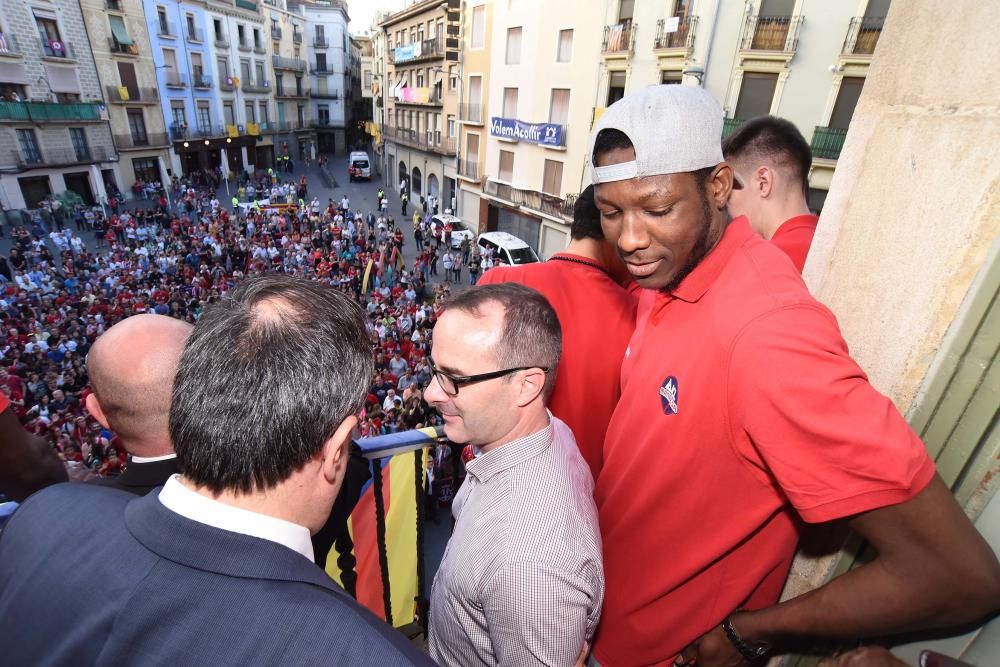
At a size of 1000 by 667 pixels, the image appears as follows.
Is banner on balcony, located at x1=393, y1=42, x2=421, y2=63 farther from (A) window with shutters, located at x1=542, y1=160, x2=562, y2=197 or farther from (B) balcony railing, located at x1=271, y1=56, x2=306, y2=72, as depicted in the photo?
(A) window with shutters, located at x1=542, y1=160, x2=562, y2=197

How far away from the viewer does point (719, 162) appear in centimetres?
154

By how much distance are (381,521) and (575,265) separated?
5.63 feet

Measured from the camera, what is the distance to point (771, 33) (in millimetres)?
13492

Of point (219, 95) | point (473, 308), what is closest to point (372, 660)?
point (473, 308)

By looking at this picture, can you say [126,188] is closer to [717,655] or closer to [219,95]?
[219,95]

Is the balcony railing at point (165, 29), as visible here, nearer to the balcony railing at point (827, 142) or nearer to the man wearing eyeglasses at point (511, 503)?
the balcony railing at point (827, 142)

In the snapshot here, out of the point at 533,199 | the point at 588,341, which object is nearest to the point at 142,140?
the point at 533,199

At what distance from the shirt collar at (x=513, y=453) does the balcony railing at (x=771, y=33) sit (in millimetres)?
15879

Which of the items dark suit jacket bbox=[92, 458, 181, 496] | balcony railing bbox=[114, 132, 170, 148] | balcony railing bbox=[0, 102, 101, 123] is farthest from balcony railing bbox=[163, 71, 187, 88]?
dark suit jacket bbox=[92, 458, 181, 496]

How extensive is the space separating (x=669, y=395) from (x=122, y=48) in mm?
38418

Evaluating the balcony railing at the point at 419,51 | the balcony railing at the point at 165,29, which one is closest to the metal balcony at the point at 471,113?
the balcony railing at the point at 419,51

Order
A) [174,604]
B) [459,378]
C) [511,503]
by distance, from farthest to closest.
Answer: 1. [459,378]
2. [511,503]
3. [174,604]

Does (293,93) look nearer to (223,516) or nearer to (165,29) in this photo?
(165,29)

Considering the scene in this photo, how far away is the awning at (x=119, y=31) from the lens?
90.4ft
